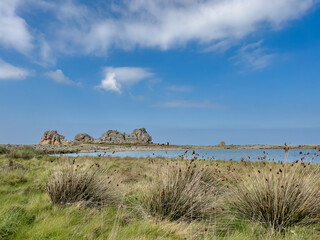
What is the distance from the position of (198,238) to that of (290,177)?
212 centimetres

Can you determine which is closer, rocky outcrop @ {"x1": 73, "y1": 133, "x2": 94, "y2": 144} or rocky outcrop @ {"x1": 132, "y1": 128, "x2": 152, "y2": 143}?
rocky outcrop @ {"x1": 73, "y1": 133, "x2": 94, "y2": 144}

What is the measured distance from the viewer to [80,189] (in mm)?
5418

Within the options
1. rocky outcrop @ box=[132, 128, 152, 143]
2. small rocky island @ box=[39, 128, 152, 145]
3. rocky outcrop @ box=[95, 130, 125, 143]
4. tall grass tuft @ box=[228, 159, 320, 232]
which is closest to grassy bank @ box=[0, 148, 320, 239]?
tall grass tuft @ box=[228, 159, 320, 232]

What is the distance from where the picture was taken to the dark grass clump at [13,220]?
3.48 m

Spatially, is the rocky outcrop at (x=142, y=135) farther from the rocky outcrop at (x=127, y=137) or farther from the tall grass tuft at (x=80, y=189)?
the tall grass tuft at (x=80, y=189)

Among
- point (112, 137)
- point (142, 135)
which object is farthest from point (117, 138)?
point (142, 135)

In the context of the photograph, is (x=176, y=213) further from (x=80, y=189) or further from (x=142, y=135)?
(x=142, y=135)

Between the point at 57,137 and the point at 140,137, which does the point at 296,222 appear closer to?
the point at 57,137

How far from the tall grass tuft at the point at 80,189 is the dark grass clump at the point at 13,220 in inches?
31.0

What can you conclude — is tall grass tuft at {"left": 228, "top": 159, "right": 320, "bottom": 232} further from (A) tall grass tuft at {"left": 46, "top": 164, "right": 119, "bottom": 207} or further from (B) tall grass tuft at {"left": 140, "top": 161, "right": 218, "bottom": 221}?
(A) tall grass tuft at {"left": 46, "top": 164, "right": 119, "bottom": 207}

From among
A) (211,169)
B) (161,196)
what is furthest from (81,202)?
(211,169)

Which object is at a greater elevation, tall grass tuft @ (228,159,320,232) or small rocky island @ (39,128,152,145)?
small rocky island @ (39,128,152,145)

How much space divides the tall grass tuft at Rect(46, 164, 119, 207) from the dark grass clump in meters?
0.79

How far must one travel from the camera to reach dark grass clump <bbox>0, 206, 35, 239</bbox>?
348cm
